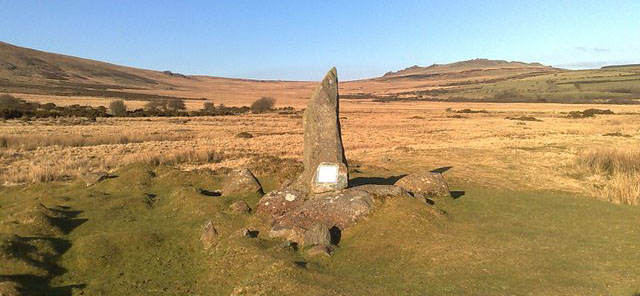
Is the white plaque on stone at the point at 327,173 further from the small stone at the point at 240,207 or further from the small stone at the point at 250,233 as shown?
the small stone at the point at 250,233

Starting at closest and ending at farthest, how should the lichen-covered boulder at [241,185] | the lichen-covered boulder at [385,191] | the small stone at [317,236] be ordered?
the small stone at [317,236]
the lichen-covered boulder at [385,191]
the lichen-covered boulder at [241,185]

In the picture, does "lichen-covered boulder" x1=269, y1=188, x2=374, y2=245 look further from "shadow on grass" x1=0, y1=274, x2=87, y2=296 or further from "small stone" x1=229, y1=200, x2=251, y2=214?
"shadow on grass" x1=0, y1=274, x2=87, y2=296

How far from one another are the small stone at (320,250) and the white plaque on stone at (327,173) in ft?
12.2

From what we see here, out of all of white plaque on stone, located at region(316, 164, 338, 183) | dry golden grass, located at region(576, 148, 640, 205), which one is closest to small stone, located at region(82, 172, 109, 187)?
white plaque on stone, located at region(316, 164, 338, 183)

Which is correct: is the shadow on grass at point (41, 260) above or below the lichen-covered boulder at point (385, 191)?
below

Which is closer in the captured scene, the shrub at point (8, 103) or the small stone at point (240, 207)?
the small stone at point (240, 207)

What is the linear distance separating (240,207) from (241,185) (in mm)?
2729

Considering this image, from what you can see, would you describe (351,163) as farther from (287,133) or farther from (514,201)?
(287,133)

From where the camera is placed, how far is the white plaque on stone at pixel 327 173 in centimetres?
1544

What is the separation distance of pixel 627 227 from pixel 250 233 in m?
11.3

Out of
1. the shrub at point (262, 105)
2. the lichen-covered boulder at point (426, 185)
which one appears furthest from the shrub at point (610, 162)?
the shrub at point (262, 105)

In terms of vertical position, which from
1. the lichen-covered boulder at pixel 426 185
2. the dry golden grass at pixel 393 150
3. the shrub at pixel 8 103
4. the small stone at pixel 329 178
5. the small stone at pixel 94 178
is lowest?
the dry golden grass at pixel 393 150

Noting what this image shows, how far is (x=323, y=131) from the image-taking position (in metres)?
17.5

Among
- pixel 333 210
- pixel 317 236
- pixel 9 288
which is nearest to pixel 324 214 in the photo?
pixel 333 210
